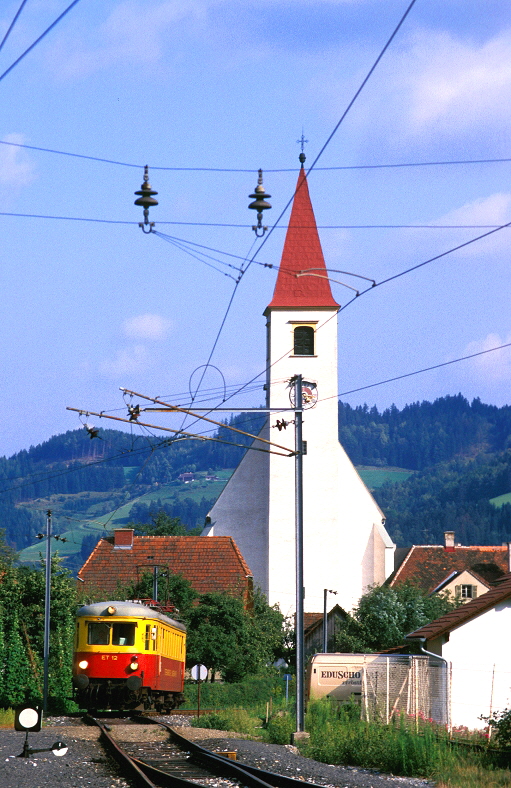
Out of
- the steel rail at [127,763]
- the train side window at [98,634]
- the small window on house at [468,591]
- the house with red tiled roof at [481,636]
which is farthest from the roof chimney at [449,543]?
the steel rail at [127,763]

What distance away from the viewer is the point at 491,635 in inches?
1187

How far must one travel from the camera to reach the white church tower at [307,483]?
5903cm

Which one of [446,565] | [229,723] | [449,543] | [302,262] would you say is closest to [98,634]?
[229,723]

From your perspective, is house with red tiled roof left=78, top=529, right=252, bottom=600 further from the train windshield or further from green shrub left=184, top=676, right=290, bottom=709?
the train windshield

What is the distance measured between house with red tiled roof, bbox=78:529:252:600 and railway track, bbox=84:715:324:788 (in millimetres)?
35887

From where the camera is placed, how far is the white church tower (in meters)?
59.0

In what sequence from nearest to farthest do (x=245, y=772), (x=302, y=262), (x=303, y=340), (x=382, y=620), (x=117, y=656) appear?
(x=245, y=772) → (x=117, y=656) → (x=382, y=620) → (x=302, y=262) → (x=303, y=340)

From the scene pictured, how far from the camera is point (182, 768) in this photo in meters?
16.2

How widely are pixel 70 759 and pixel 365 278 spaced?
9271 mm

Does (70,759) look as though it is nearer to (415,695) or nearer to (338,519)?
(415,695)

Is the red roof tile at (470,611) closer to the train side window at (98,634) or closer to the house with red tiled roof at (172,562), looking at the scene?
the train side window at (98,634)

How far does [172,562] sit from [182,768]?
141 feet

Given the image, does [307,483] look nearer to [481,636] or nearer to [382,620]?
[382,620]

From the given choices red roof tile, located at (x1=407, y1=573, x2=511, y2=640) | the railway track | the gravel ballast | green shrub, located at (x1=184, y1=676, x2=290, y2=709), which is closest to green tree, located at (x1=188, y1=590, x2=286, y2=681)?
green shrub, located at (x1=184, y1=676, x2=290, y2=709)
